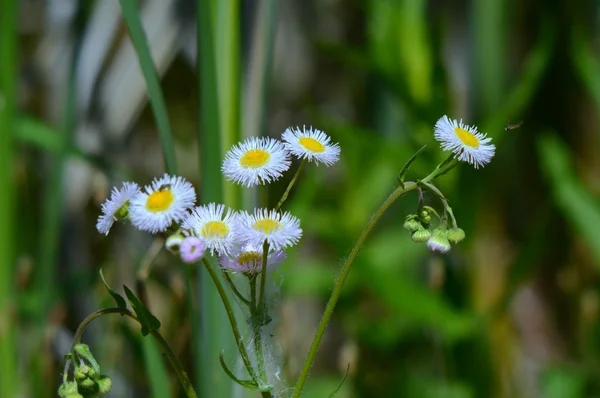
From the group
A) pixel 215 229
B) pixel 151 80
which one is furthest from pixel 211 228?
pixel 151 80

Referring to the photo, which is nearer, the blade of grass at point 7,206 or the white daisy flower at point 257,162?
the white daisy flower at point 257,162

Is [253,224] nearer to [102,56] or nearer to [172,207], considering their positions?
[172,207]

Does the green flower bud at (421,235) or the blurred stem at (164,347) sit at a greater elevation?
the green flower bud at (421,235)

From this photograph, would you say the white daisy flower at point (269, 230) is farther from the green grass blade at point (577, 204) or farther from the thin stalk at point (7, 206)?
the green grass blade at point (577, 204)

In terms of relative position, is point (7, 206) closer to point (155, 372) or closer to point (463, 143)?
point (155, 372)

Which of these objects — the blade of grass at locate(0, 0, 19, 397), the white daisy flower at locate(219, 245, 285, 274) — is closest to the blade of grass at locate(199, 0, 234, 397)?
the white daisy flower at locate(219, 245, 285, 274)

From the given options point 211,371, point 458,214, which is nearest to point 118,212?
point 211,371

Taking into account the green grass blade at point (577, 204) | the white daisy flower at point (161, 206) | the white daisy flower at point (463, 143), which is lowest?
the white daisy flower at point (161, 206)

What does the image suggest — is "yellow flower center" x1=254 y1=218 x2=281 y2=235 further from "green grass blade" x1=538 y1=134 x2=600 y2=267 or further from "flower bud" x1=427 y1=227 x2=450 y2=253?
"green grass blade" x1=538 y1=134 x2=600 y2=267

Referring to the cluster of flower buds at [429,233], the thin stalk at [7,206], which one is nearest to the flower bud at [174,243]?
the cluster of flower buds at [429,233]
